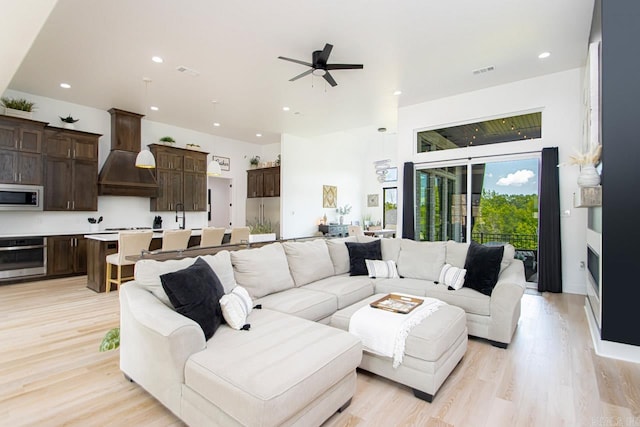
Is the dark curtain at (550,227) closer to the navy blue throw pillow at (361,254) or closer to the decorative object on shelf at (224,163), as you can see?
the navy blue throw pillow at (361,254)

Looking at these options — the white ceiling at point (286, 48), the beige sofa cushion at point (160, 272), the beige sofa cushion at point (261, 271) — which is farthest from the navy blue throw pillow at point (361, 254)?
the white ceiling at point (286, 48)

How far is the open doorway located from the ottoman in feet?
24.4

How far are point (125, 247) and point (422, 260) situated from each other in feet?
14.0

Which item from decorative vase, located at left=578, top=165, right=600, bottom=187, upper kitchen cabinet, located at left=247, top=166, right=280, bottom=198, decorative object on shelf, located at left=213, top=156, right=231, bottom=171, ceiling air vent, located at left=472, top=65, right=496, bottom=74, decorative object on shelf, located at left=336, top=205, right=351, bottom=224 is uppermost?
ceiling air vent, located at left=472, top=65, right=496, bottom=74

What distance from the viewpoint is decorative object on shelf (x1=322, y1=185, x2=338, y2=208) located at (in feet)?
31.7

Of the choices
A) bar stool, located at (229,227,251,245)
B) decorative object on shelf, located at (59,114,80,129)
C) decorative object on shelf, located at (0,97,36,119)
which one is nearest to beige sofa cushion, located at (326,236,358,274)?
bar stool, located at (229,227,251,245)

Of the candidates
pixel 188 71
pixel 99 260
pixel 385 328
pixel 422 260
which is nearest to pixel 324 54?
pixel 188 71

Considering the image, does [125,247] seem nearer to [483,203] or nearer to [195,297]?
[195,297]

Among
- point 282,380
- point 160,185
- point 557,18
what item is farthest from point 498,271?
point 160,185

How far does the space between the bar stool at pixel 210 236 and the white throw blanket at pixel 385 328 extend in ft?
12.5

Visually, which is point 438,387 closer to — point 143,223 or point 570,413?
point 570,413

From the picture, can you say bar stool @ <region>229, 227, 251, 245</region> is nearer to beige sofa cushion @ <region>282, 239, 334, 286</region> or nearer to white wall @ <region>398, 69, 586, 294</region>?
beige sofa cushion @ <region>282, 239, 334, 286</region>

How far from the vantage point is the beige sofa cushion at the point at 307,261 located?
11.2 ft

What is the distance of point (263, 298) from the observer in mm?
2912
